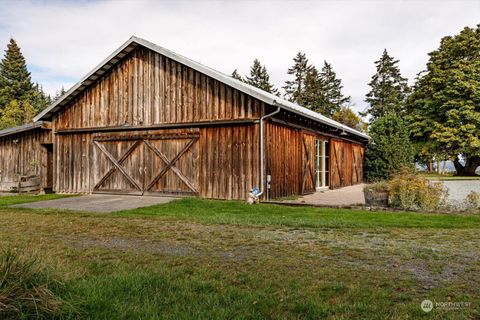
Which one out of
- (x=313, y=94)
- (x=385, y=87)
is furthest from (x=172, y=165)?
(x=385, y=87)

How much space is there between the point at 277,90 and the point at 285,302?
183 feet

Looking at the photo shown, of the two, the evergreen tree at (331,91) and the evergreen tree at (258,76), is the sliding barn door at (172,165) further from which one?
the evergreen tree at (258,76)

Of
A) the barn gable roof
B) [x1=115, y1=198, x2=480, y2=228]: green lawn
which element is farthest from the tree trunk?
[x1=115, y1=198, x2=480, y2=228]: green lawn

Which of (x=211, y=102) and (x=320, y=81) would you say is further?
(x=320, y=81)

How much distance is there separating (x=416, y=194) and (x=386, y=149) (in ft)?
42.1

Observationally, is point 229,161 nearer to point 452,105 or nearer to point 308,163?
point 308,163

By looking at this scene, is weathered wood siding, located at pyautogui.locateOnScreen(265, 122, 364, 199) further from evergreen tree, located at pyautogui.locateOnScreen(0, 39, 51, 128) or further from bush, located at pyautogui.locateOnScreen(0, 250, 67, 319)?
evergreen tree, located at pyautogui.locateOnScreen(0, 39, 51, 128)

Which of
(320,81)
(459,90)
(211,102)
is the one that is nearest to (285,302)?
(211,102)

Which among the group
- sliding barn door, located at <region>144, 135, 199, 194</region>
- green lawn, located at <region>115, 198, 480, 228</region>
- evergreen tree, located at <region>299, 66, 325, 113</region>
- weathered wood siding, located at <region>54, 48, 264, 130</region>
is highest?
evergreen tree, located at <region>299, 66, 325, 113</region>

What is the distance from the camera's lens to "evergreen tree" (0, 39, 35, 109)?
50.4 m

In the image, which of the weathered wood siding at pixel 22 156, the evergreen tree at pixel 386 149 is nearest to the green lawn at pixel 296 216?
the weathered wood siding at pixel 22 156

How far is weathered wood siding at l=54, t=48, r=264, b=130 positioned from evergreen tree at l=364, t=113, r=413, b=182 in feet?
41.8

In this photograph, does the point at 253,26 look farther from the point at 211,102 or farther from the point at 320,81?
the point at 320,81

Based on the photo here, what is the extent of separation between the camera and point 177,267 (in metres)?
4.38
